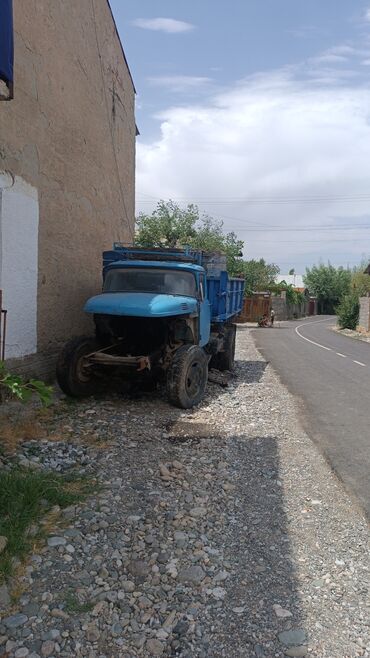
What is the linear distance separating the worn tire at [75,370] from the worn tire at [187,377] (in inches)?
52.9

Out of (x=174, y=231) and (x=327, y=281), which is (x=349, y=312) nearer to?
(x=174, y=231)

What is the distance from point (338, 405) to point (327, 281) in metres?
77.2

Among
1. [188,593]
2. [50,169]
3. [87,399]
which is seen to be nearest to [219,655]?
[188,593]

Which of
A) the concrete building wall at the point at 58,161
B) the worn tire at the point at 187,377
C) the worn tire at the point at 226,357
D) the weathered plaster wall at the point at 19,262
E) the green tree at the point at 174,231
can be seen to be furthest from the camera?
the green tree at the point at 174,231

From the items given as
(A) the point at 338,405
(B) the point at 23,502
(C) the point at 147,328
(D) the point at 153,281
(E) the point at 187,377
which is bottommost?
(A) the point at 338,405

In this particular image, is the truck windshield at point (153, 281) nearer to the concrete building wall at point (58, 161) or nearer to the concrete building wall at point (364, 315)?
the concrete building wall at point (58, 161)

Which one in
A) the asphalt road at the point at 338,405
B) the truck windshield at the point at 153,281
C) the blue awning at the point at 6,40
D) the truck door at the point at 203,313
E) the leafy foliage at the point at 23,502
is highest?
the blue awning at the point at 6,40

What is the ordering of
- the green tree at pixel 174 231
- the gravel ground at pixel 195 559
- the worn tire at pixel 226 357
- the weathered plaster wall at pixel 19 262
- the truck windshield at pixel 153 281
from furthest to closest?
1. the green tree at pixel 174 231
2. the worn tire at pixel 226 357
3. the truck windshield at pixel 153 281
4. the weathered plaster wall at pixel 19 262
5. the gravel ground at pixel 195 559

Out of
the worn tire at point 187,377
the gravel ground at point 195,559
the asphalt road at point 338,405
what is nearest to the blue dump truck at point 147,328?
the worn tire at point 187,377

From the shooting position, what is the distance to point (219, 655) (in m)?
2.93

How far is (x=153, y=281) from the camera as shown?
9281mm

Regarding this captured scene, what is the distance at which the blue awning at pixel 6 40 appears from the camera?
4.54m

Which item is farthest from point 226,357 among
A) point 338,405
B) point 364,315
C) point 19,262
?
point 364,315

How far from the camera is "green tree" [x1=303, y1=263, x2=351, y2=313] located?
84.2 meters
